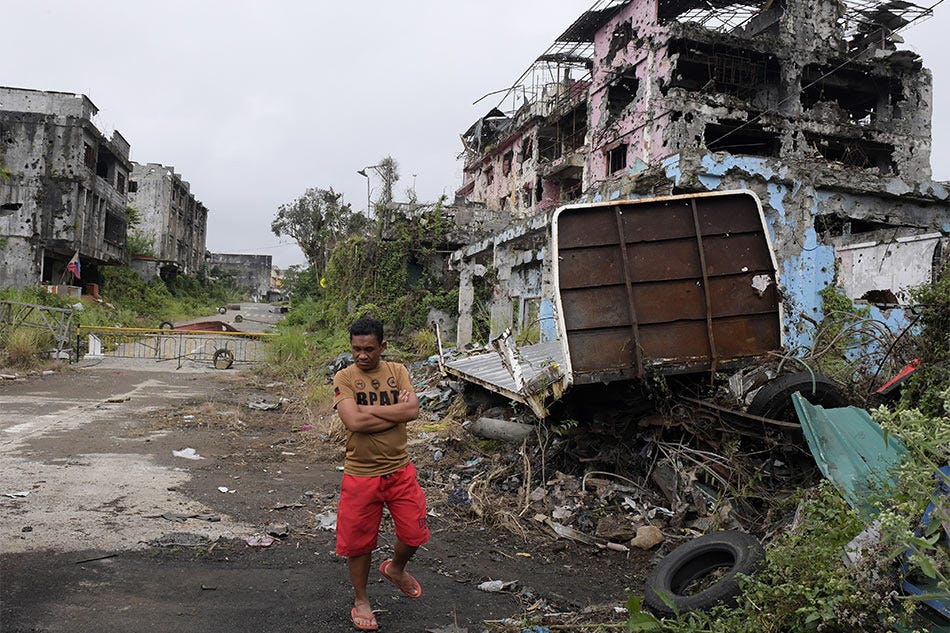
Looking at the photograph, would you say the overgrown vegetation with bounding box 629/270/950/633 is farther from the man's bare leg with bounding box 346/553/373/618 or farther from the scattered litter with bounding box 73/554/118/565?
the scattered litter with bounding box 73/554/118/565

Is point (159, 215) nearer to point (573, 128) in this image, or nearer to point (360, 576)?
point (573, 128)

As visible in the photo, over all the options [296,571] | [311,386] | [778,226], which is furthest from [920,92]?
[296,571]

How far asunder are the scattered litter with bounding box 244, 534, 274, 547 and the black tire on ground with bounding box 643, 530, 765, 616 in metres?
2.40

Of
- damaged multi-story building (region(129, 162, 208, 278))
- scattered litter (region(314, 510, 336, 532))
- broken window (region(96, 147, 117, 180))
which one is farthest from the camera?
damaged multi-story building (region(129, 162, 208, 278))

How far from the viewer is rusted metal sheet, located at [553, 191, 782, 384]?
525cm

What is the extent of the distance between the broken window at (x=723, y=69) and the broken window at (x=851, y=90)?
142cm

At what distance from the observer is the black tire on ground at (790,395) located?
491 cm

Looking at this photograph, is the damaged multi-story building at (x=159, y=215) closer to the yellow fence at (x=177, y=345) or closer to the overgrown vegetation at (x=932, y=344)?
the yellow fence at (x=177, y=345)

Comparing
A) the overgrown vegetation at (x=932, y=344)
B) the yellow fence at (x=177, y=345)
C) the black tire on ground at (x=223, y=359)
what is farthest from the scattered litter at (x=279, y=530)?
the black tire on ground at (x=223, y=359)

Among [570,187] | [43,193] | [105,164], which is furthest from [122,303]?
[570,187]

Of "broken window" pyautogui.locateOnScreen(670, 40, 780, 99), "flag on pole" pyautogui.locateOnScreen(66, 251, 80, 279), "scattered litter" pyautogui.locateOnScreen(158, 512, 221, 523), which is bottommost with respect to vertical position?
"scattered litter" pyautogui.locateOnScreen(158, 512, 221, 523)

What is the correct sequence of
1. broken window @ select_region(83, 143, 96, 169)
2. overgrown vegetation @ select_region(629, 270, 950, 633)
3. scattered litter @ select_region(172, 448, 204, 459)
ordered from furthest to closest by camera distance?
broken window @ select_region(83, 143, 96, 169) < scattered litter @ select_region(172, 448, 204, 459) < overgrown vegetation @ select_region(629, 270, 950, 633)

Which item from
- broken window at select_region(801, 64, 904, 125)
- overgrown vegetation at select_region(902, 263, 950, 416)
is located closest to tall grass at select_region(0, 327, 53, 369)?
overgrown vegetation at select_region(902, 263, 950, 416)

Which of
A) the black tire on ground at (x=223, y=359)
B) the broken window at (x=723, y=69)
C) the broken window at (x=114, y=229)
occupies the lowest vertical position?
the black tire on ground at (x=223, y=359)
